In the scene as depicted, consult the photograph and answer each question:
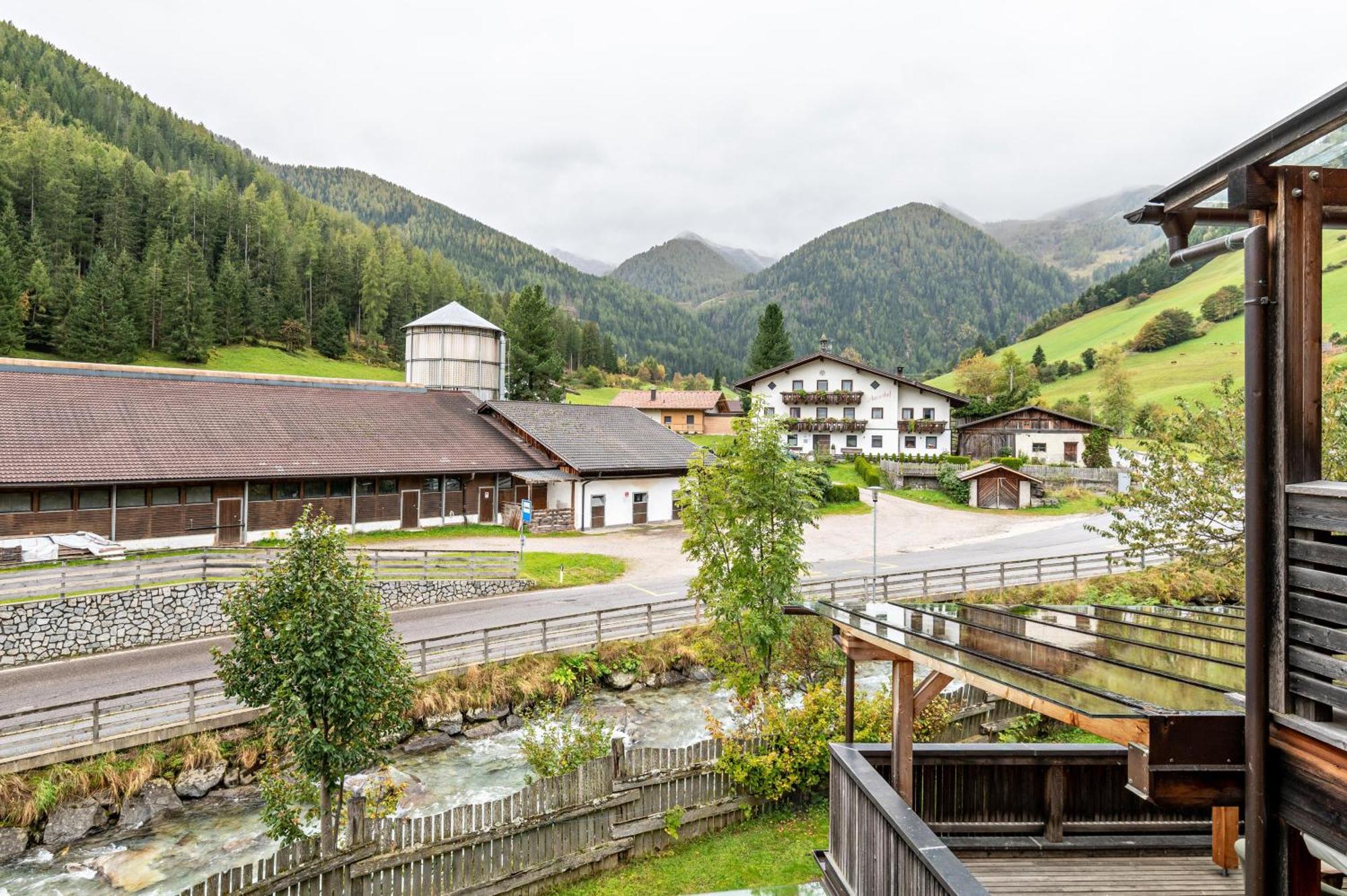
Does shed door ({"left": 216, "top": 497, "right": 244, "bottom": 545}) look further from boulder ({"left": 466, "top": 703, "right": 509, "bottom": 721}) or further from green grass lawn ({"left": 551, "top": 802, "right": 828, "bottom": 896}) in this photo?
green grass lawn ({"left": 551, "top": 802, "right": 828, "bottom": 896})

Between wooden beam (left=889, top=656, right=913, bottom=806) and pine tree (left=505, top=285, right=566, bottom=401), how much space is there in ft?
198

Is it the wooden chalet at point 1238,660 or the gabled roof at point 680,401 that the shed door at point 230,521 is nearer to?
the wooden chalet at point 1238,660

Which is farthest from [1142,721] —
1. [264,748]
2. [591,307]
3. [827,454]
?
[591,307]

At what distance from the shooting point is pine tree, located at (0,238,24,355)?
171ft

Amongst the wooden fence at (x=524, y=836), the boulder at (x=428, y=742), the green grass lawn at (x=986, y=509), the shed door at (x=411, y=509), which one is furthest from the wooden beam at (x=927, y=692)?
the green grass lawn at (x=986, y=509)

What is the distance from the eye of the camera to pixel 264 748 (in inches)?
519

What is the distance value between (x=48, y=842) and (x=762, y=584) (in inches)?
476

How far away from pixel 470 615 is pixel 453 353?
92.3ft

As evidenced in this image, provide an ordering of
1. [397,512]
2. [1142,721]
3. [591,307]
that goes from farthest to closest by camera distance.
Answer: [591,307]
[397,512]
[1142,721]

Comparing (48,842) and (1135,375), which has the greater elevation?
(1135,375)

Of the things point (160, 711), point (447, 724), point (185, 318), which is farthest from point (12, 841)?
point (185, 318)

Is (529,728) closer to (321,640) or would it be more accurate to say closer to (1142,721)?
(321,640)

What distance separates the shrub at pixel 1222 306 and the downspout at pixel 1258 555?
110 m

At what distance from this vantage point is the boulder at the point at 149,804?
11500 millimetres
